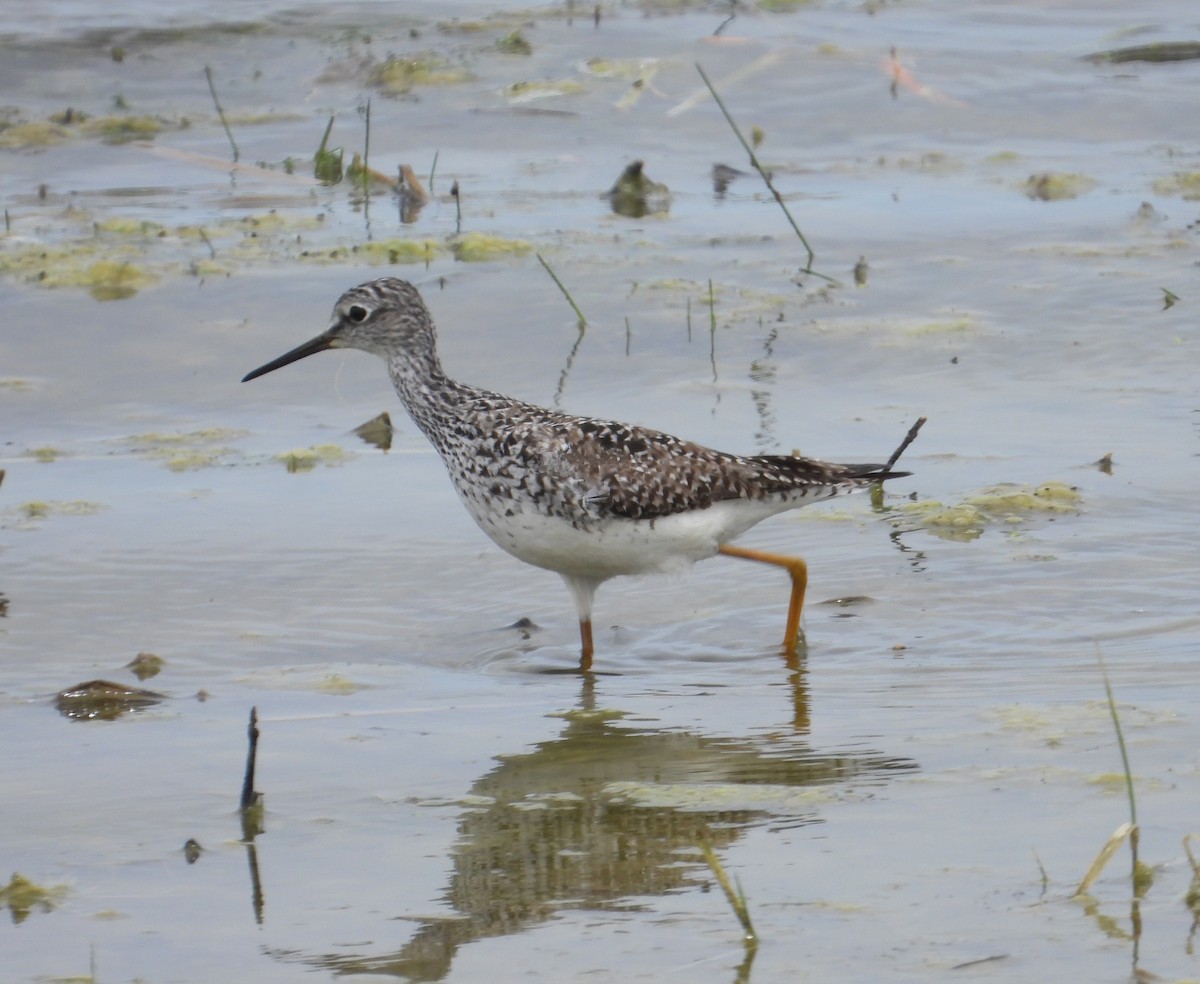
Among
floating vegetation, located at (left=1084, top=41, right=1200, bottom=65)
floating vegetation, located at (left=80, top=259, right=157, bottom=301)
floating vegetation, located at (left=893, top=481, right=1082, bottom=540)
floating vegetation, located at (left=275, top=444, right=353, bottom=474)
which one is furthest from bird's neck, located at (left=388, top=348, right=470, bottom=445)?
floating vegetation, located at (left=1084, top=41, right=1200, bottom=65)

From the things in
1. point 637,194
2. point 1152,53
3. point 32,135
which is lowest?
point 637,194

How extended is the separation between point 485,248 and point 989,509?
13.1 ft

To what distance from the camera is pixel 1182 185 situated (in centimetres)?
1108

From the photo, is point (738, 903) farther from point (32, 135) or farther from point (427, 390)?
point (32, 135)

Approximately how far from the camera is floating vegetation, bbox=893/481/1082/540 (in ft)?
22.1

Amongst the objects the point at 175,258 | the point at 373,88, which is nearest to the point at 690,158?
the point at 373,88

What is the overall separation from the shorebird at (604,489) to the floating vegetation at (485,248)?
3526mm

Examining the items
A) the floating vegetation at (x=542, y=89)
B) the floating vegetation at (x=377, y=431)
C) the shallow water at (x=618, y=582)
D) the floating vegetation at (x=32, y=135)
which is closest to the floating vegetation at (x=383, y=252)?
the shallow water at (x=618, y=582)

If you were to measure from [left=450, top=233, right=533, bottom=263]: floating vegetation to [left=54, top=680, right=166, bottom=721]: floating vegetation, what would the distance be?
498cm

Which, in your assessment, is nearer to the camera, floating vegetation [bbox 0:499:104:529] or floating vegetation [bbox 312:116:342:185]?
floating vegetation [bbox 0:499:104:529]

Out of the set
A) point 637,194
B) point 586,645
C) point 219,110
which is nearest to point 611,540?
point 586,645

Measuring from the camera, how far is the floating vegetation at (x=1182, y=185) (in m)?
10.9

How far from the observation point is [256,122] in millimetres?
12734

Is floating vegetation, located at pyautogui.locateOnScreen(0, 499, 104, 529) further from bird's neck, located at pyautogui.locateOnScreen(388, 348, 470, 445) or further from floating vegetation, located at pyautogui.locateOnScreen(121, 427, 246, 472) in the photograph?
bird's neck, located at pyautogui.locateOnScreen(388, 348, 470, 445)
